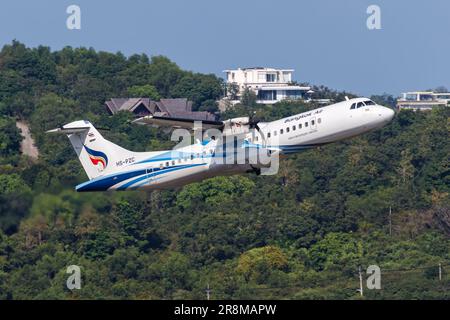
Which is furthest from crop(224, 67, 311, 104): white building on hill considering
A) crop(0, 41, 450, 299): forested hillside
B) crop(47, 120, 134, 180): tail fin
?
crop(47, 120, 134, 180): tail fin

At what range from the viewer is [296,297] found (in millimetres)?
71875

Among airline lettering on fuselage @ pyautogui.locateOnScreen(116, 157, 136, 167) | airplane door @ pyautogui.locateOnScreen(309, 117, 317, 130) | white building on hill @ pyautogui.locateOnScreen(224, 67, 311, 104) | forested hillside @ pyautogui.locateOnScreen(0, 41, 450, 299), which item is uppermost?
white building on hill @ pyautogui.locateOnScreen(224, 67, 311, 104)

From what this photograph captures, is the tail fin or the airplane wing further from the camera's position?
the tail fin

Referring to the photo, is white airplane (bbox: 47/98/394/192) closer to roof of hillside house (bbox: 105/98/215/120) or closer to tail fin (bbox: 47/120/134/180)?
tail fin (bbox: 47/120/134/180)

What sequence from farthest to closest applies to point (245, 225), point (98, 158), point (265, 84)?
point (265, 84), point (245, 225), point (98, 158)

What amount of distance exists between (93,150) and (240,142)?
742cm

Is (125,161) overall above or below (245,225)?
above

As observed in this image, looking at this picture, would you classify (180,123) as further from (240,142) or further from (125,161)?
(125,161)

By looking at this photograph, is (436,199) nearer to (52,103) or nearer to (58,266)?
(58,266)

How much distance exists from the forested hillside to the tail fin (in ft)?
8.25

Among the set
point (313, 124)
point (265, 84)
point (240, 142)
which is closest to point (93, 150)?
point (240, 142)

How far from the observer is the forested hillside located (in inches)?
2857

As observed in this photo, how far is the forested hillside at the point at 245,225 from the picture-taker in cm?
7256

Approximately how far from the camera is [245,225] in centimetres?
8800
